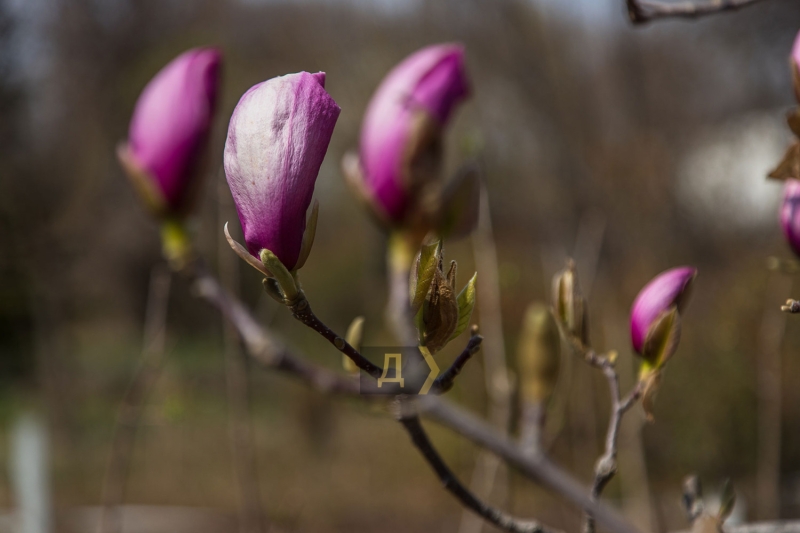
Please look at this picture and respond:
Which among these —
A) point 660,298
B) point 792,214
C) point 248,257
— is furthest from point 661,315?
point 248,257

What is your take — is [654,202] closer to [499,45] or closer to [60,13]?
[499,45]

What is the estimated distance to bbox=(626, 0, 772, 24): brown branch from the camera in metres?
0.44

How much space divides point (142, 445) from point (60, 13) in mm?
2650

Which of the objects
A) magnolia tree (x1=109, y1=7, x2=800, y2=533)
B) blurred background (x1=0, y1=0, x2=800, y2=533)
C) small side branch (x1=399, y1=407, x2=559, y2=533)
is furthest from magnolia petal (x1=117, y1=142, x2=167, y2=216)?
blurred background (x1=0, y1=0, x2=800, y2=533)

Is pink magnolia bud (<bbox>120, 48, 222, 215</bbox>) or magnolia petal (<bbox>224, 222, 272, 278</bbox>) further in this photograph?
pink magnolia bud (<bbox>120, 48, 222, 215</bbox>)

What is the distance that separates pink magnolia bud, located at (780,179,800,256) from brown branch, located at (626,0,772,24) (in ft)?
0.36

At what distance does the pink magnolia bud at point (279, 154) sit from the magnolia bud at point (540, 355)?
285 mm

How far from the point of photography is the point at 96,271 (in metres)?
7.86

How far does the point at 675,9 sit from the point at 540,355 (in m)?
0.24

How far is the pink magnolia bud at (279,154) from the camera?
0.87ft

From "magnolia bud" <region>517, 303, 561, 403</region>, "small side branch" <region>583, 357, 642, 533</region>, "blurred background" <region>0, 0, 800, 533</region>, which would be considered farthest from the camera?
"blurred background" <region>0, 0, 800, 533</region>

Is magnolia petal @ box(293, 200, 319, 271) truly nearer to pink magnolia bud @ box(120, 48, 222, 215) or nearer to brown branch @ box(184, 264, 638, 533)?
brown branch @ box(184, 264, 638, 533)

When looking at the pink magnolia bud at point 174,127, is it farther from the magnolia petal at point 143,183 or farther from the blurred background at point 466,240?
the blurred background at point 466,240

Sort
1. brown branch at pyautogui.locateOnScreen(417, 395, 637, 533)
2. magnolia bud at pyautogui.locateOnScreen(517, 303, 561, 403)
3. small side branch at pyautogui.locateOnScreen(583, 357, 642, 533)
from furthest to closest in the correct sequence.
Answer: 1. magnolia bud at pyautogui.locateOnScreen(517, 303, 561, 403)
2. small side branch at pyautogui.locateOnScreen(583, 357, 642, 533)
3. brown branch at pyautogui.locateOnScreen(417, 395, 637, 533)
